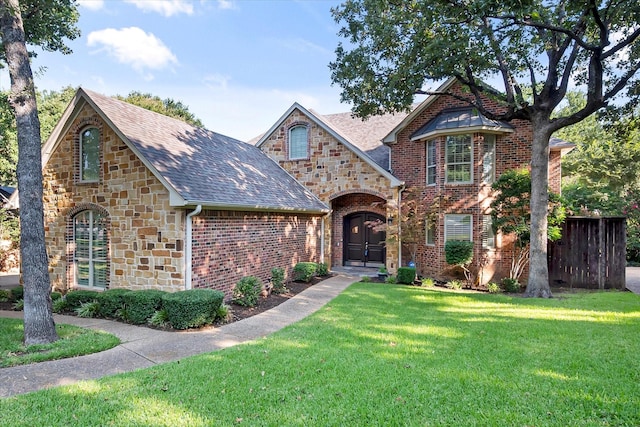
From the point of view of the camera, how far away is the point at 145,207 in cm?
856

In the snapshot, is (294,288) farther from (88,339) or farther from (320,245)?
(88,339)

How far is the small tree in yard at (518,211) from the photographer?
11250mm

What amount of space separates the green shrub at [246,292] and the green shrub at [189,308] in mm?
1595

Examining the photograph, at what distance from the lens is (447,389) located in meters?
4.07

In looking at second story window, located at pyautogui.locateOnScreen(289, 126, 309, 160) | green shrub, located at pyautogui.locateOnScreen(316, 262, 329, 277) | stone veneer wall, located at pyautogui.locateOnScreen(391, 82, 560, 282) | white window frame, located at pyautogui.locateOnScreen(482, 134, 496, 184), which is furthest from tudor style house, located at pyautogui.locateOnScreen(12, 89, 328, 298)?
white window frame, located at pyautogui.locateOnScreen(482, 134, 496, 184)

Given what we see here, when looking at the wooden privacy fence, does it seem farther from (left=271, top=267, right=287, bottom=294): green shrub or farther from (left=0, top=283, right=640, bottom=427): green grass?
(left=271, top=267, right=287, bottom=294): green shrub

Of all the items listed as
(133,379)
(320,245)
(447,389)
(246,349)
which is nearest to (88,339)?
(133,379)

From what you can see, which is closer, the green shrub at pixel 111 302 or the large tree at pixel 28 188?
the large tree at pixel 28 188

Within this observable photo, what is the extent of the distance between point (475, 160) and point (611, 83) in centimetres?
441

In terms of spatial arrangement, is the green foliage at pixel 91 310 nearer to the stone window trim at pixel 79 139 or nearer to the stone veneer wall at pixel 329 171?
the stone window trim at pixel 79 139

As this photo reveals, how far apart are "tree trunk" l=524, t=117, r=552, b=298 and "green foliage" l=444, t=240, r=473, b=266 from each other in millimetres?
2251

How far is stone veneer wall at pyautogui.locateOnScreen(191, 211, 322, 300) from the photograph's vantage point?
28.0 feet

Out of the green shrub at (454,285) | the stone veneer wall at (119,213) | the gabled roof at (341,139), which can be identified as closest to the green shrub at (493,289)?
the green shrub at (454,285)

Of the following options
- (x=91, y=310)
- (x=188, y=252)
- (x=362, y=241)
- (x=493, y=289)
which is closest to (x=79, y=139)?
(x=91, y=310)
